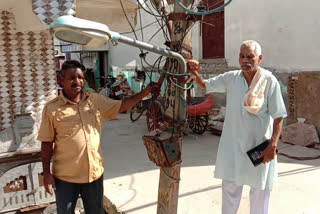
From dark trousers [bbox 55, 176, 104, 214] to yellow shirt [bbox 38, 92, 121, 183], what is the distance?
0.22ft

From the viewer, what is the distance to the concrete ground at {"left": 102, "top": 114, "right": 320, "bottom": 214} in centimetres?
373

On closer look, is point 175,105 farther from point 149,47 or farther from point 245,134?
point 245,134

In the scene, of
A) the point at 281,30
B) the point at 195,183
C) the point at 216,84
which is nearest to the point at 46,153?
the point at 216,84

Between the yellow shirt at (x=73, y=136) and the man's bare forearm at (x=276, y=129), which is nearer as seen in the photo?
the yellow shirt at (x=73, y=136)

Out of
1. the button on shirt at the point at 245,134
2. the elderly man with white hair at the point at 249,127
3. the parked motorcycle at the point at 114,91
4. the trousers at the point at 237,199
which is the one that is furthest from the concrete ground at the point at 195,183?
the parked motorcycle at the point at 114,91

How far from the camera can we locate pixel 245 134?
2691 millimetres

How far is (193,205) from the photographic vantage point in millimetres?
3818

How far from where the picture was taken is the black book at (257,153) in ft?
8.59

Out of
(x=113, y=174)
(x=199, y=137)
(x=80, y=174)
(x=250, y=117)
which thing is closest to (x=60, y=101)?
(x=80, y=174)

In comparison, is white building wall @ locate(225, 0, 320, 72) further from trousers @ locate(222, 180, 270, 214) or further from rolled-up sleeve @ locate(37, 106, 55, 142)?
rolled-up sleeve @ locate(37, 106, 55, 142)

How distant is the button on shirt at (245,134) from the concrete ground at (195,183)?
1.00m

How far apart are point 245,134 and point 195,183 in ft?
6.66

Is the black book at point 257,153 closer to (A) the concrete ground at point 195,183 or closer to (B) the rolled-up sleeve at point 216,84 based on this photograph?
(B) the rolled-up sleeve at point 216,84

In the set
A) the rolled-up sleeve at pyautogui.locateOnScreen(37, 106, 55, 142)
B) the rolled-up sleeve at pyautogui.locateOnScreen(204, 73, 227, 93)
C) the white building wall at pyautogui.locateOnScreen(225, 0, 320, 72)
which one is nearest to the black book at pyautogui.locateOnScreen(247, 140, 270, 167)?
the rolled-up sleeve at pyautogui.locateOnScreen(204, 73, 227, 93)
